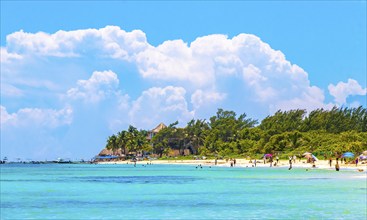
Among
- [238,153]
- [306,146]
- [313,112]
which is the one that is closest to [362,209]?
[306,146]

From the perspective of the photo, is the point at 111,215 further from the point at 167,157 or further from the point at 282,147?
the point at 167,157

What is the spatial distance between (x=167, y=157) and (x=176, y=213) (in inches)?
6145

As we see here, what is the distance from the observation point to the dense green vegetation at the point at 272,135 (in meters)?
125

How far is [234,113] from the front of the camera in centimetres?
18888

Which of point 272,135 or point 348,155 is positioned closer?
point 348,155

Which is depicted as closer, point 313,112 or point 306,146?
point 306,146

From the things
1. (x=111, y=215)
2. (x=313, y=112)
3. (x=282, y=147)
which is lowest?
(x=111, y=215)

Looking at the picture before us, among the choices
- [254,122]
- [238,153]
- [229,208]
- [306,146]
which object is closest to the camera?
[229,208]

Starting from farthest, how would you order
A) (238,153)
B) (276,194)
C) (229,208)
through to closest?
1. (238,153)
2. (276,194)
3. (229,208)

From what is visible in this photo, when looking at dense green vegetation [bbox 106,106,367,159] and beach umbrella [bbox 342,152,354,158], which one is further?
dense green vegetation [bbox 106,106,367,159]

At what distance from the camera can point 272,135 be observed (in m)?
149

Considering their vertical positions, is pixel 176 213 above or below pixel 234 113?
below

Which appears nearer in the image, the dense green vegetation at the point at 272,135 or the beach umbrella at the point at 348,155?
the beach umbrella at the point at 348,155

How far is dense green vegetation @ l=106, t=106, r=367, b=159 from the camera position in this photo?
124512 millimetres
